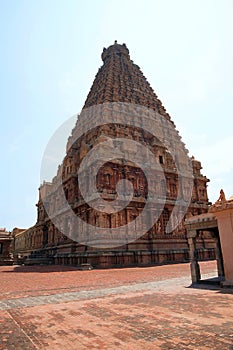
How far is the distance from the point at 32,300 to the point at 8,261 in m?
23.9

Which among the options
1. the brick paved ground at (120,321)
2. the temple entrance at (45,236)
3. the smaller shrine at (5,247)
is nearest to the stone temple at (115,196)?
the temple entrance at (45,236)

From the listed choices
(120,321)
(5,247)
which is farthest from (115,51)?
(120,321)

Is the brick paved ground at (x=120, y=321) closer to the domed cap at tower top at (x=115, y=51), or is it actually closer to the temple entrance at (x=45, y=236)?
the temple entrance at (x=45, y=236)

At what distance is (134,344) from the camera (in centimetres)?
470

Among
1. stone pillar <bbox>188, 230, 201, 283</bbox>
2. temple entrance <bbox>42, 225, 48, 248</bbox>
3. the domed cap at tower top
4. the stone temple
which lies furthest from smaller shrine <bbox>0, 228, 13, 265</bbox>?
the domed cap at tower top

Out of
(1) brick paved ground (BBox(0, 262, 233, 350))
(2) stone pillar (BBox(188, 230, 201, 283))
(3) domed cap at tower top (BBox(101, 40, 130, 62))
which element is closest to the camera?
(1) brick paved ground (BBox(0, 262, 233, 350))

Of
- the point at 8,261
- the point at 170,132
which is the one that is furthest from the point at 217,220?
the point at 170,132

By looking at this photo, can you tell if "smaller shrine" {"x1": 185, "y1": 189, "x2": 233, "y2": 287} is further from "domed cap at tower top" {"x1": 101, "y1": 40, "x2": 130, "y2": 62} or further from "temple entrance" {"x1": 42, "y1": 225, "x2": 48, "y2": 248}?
"domed cap at tower top" {"x1": 101, "y1": 40, "x2": 130, "y2": 62}

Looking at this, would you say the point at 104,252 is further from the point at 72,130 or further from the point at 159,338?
the point at 72,130

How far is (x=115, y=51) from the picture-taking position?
164 ft

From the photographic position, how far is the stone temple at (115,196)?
82.8 ft

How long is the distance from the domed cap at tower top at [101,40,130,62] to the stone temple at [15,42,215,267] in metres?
7.43

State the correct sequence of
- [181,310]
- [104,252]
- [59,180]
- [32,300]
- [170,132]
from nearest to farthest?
[181,310] → [32,300] → [104,252] → [59,180] → [170,132]

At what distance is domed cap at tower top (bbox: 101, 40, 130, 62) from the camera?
165ft
